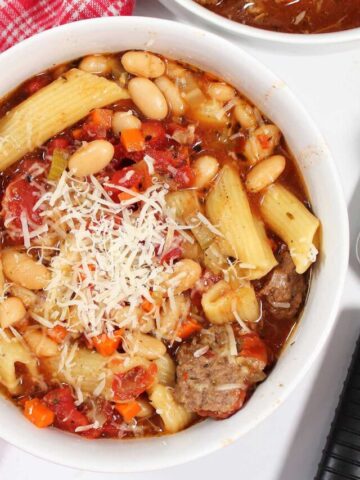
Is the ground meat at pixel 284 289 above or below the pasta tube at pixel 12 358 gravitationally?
above

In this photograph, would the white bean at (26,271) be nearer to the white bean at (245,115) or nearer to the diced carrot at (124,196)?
the diced carrot at (124,196)

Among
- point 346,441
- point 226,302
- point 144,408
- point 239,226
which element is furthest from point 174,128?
point 346,441

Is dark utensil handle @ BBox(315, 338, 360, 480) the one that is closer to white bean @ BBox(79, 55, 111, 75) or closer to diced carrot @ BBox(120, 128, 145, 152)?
diced carrot @ BBox(120, 128, 145, 152)

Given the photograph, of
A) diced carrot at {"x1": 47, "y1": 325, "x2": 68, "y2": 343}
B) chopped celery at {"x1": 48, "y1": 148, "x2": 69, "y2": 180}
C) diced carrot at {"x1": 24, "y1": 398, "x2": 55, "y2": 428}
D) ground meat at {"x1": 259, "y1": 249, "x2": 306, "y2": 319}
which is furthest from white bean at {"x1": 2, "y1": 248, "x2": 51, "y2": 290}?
ground meat at {"x1": 259, "y1": 249, "x2": 306, "y2": 319}

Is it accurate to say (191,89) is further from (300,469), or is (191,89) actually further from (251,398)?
(300,469)

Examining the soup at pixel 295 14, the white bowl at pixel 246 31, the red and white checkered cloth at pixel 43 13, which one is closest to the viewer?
the white bowl at pixel 246 31

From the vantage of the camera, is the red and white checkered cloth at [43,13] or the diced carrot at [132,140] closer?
the diced carrot at [132,140]

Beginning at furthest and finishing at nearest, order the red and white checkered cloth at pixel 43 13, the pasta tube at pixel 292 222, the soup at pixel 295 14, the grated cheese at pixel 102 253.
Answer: the soup at pixel 295 14
the red and white checkered cloth at pixel 43 13
the pasta tube at pixel 292 222
the grated cheese at pixel 102 253

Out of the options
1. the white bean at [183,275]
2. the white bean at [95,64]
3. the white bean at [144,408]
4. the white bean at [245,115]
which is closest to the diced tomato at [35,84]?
the white bean at [95,64]
